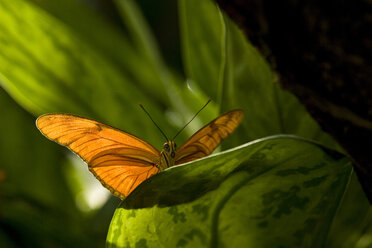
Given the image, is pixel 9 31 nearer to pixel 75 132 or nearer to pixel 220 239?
pixel 75 132

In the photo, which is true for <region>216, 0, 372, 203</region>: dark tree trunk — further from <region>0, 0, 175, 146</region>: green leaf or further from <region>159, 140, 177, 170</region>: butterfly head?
<region>0, 0, 175, 146</region>: green leaf

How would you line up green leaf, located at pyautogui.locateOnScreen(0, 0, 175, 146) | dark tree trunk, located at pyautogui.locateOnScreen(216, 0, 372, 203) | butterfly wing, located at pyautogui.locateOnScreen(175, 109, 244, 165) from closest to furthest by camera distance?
1. dark tree trunk, located at pyautogui.locateOnScreen(216, 0, 372, 203)
2. butterfly wing, located at pyautogui.locateOnScreen(175, 109, 244, 165)
3. green leaf, located at pyautogui.locateOnScreen(0, 0, 175, 146)

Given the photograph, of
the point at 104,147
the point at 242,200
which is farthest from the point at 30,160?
the point at 242,200

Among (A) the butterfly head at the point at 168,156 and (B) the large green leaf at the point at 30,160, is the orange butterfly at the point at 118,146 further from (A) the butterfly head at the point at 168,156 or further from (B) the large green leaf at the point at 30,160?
(B) the large green leaf at the point at 30,160

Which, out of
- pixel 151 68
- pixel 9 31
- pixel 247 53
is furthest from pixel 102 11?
pixel 247 53

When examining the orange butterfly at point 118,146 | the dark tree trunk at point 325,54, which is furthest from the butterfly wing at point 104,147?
the dark tree trunk at point 325,54

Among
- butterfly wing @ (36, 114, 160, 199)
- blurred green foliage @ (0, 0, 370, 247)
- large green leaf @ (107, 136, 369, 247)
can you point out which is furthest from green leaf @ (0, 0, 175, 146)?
large green leaf @ (107, 136, 369, 247)
